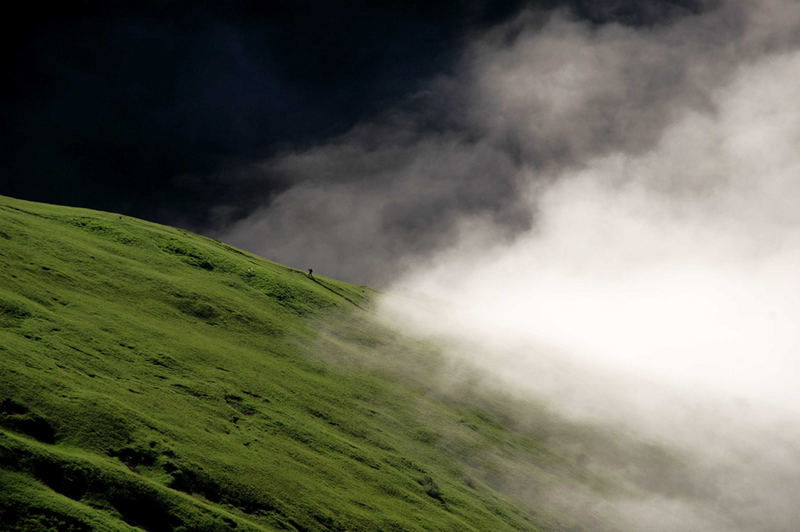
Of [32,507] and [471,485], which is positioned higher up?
[471,485]

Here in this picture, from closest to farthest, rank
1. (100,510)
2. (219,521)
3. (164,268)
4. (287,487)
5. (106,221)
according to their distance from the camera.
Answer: (100,510), (219,521), (287,487), (164,268), (106,221)

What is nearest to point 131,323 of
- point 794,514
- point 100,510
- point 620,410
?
point 100,510

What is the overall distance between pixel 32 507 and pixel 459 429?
233ft

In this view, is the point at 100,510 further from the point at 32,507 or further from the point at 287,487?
the point at 287,487

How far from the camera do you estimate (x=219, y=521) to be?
43656 mm

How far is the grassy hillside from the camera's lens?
137 ft

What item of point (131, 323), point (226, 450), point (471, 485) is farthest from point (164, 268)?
point (471, 485)

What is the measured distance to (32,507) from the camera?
115 feet

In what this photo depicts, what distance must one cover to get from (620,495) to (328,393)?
62.0m

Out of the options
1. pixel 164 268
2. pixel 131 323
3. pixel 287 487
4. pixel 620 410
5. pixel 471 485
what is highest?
pixel 620 410

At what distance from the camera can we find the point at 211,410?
195 feet

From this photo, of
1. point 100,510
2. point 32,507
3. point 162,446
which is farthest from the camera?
point 162,446

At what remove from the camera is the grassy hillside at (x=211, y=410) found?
137 feet

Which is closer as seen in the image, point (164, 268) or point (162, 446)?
point (162, 446)
